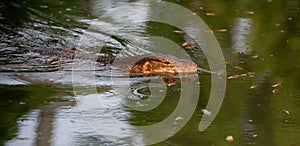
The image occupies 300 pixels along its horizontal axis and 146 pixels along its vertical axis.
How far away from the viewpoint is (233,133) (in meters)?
5.43

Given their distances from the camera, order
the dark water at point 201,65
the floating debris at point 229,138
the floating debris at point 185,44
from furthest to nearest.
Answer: the floating debris at point 185,44 → the dark water at point 201,65 → the floating debris at point 229,138

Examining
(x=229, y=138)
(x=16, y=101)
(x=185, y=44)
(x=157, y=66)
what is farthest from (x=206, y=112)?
(x=185, y=44)

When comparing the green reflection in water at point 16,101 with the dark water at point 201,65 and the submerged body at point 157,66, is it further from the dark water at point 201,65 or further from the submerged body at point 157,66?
the submerged body at point 157,66

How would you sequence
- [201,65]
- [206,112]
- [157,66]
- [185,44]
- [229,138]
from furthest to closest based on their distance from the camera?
1. [185,44]
2. [201,65]
3. [157,66]
4. [206,112]
5. [229,138]

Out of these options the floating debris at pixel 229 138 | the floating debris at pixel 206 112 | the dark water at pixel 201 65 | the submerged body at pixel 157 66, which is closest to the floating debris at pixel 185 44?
the dark water at pixel 201 65

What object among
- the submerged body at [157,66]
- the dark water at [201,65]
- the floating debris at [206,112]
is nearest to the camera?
the dark water at [201,65]

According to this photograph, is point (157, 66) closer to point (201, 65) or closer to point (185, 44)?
point (201, 65)

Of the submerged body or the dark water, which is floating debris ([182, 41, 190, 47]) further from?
the submerged body

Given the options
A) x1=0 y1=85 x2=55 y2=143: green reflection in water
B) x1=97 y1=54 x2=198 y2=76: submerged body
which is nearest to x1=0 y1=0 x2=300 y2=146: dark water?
x1=0 y1=85 x2=55 y2=143: green reflection in water

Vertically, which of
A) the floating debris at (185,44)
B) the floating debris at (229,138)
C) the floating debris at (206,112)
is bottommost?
the floating debris at (229,138)

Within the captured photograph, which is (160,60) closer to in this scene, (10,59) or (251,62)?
(251,62)

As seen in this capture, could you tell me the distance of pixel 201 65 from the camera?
7.34 meters

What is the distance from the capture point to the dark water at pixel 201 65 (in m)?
5.37

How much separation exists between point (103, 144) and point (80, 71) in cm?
205
